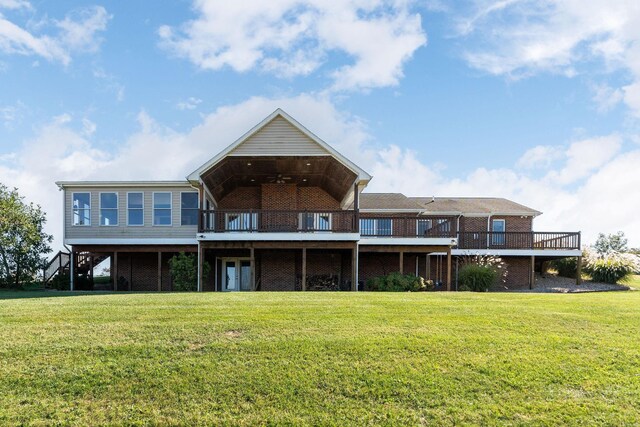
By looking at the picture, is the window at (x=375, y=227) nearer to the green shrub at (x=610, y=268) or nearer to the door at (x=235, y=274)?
the door at (x=235, y=274)

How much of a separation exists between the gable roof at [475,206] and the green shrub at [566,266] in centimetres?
309

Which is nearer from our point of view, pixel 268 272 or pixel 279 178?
pixel 279 178

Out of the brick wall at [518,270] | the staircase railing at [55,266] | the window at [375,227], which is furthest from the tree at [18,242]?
the brick wall at [518,270]

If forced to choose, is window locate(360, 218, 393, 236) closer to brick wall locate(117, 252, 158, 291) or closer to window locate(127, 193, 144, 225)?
window locate(127, 193, 144, 225)

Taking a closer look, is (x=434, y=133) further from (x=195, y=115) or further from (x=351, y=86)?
(x=195, y=115)

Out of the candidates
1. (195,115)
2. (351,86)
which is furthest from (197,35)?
(351,86)

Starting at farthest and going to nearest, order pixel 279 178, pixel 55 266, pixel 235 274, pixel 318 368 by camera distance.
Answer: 1. pixel 235 274
2. pixel 55 266
3. pixel 279 178
4. pixel 318 368

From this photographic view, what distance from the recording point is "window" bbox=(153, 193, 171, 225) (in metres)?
18.4

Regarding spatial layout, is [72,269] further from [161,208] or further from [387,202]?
[387,202]

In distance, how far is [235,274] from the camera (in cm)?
2052

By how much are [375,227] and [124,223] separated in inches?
456

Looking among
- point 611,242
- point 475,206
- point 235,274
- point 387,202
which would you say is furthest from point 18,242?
point 611,242

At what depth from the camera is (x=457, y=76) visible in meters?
16.3

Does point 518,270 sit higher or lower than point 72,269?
lower
